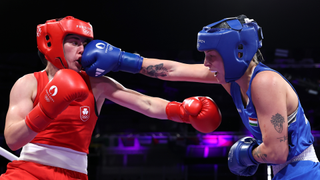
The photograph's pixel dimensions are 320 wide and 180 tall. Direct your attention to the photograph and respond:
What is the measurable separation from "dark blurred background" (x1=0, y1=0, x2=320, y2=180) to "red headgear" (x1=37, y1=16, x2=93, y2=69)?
2.82m

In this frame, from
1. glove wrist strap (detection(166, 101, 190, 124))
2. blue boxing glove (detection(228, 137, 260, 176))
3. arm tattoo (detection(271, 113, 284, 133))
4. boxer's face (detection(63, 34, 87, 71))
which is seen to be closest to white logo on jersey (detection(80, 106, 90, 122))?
boxer's face (detection(63, 34, 87, 71))

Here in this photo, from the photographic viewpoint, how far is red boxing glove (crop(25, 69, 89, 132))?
4.97 feet

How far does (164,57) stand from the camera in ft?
21.5

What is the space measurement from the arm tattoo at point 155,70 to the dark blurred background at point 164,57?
9.00 feet

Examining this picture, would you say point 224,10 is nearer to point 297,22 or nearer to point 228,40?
point 297,22

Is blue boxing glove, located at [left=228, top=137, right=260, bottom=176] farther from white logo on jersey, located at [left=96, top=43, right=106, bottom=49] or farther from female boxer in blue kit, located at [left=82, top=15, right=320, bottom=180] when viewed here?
white logo on jersey, located at [left=96, top=43, right=106, bottom=49]

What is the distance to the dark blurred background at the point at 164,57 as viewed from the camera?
14.8 ft

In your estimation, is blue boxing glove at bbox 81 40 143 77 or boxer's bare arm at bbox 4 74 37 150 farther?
blue boxing glove at bbox 81 40 143 77

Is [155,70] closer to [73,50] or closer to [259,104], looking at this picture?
[73,50]

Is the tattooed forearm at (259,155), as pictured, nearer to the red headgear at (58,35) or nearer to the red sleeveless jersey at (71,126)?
the red sleeveless jersey at (71,126)

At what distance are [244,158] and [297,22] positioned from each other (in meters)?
4.03

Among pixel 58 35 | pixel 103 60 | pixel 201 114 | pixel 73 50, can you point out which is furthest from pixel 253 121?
pixel 58 35

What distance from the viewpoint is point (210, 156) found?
272 inches

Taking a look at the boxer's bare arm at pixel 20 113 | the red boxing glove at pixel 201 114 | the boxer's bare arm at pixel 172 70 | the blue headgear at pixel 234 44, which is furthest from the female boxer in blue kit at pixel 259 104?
the boxer's bare arm at pixel 20 113
